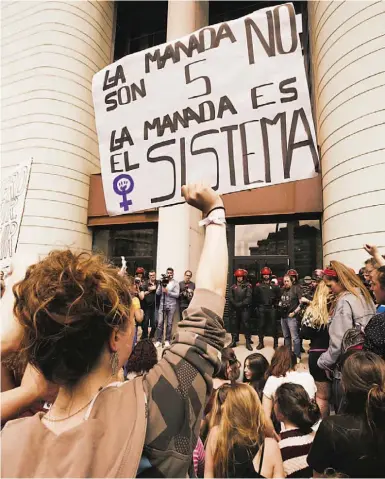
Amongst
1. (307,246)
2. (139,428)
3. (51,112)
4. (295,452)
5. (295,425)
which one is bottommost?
(295,452)

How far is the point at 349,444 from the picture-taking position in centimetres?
144

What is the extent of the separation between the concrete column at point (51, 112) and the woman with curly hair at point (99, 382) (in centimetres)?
1042

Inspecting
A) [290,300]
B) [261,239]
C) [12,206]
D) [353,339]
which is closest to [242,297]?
[290,300]

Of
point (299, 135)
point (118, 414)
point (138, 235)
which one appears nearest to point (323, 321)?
point (299, 135)

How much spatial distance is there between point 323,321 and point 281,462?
176 cm

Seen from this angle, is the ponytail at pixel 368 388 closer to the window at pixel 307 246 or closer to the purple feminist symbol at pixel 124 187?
the purple feminist symbol at pixel 124 187

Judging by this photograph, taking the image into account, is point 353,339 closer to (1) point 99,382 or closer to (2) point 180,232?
(1) point 99,382

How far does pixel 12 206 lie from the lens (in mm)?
2359

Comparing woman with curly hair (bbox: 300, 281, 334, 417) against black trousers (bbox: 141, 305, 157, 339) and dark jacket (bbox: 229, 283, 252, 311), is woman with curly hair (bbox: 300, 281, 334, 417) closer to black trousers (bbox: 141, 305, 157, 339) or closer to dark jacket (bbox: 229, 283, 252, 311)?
dark jacket (bbox: 229, 283, 252, 311)

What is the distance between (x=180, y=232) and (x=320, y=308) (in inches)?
254

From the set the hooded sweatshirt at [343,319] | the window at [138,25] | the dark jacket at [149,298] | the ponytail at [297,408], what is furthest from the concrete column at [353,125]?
the window at [138,25]

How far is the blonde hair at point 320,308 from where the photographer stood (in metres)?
3.37

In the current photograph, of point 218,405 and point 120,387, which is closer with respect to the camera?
point 120,387

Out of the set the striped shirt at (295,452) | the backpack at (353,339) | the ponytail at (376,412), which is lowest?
the striped shirt at (295,452)
